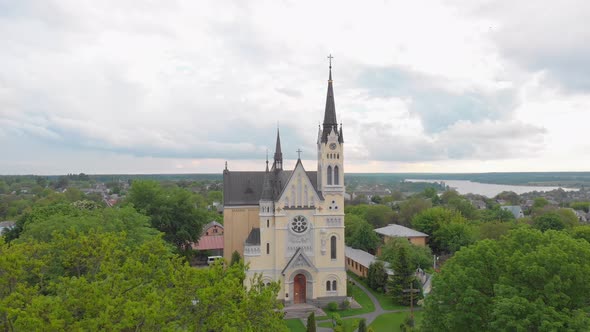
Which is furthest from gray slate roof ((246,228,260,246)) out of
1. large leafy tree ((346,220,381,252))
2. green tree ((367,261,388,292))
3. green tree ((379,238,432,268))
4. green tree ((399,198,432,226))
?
green tree ((399,198,432,226))

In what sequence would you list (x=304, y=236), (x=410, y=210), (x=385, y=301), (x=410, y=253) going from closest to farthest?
(x=304, y=236), (x=385, y=301), (x=410, y=253), (x=410, y=210)

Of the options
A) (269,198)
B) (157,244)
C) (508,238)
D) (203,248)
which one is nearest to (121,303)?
(157,244)

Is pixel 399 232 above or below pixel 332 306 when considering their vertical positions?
above

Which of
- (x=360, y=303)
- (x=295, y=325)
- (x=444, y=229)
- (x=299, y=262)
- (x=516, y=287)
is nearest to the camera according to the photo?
(x=516, y=287)

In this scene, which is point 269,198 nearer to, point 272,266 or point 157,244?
→ point 272,266

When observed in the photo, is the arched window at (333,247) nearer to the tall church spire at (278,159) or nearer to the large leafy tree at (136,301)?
the tall church spire at (278,159)

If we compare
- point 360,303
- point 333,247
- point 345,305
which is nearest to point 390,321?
point 345,305

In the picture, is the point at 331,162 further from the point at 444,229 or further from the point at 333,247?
the point at 444,229

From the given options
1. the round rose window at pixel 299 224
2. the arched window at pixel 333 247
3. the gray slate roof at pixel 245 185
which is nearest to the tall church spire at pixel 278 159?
the gray slate roof at pixel 245 185
